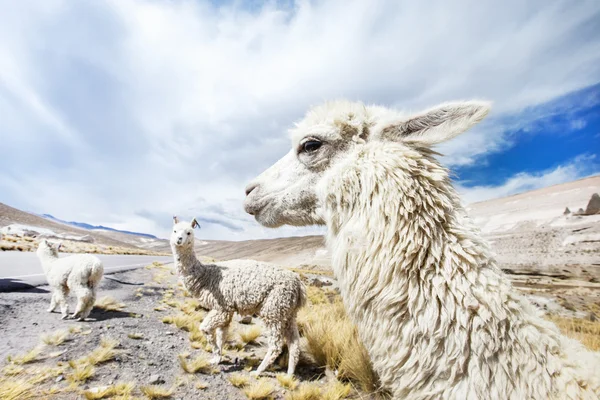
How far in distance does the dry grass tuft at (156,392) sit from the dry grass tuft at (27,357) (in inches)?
48.9

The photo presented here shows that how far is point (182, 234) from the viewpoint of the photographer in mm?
4281

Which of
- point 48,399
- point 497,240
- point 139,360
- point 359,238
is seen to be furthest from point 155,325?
point 497,240

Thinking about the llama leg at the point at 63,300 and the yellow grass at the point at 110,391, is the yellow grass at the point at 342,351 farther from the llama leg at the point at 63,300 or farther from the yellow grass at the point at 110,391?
the llama leg at the point at 63,300

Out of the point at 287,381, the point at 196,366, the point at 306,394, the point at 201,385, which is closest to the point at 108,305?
the point at 196,366

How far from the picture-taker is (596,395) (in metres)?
0.90

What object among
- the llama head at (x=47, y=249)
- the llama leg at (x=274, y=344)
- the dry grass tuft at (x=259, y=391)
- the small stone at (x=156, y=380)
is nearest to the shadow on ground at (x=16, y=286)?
the llama head at (x=47, y=249)

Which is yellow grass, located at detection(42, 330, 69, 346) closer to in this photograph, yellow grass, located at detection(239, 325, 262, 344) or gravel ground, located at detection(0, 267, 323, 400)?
gravel ground, located at detection(0, 267, 323, 400)

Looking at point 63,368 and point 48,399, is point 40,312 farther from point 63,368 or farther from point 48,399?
point 48,399

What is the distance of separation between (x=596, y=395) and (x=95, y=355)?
407 cm

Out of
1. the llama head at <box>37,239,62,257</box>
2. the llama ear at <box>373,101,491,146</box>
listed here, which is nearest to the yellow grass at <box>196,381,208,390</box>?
the llama ear at <box>373,101,491,146</box>

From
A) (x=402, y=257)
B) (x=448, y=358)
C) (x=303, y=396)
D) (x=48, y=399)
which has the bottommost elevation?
(x=303, y=396)

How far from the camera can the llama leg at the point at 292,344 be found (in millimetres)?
3473

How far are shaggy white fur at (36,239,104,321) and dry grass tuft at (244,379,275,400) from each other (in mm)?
3219

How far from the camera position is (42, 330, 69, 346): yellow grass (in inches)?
122
